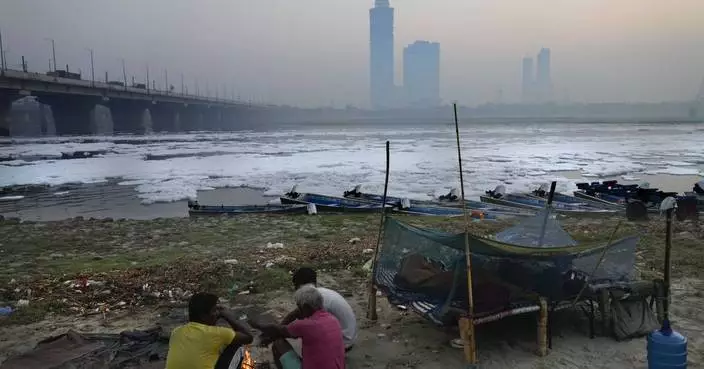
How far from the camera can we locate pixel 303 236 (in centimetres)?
1255

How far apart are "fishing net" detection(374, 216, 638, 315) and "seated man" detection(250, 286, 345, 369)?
151 cm

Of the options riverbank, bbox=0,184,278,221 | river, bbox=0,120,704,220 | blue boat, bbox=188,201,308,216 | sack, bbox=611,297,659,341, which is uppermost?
sack, bbox=611,297,659,341

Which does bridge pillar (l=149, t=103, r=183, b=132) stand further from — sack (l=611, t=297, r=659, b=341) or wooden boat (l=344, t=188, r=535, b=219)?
sack (l=611, t=297, r=659, b=341)

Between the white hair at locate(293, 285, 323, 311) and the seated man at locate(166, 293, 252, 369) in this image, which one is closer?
the seated man at locate(166, 293, 252, 369)

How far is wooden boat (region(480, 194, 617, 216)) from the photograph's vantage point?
16.0 meters

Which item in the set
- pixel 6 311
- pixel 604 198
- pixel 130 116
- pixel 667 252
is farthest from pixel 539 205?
pixel 130 116

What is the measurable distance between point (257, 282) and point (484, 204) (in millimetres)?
11845

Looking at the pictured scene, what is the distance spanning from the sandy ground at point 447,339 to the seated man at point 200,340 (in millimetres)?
1545

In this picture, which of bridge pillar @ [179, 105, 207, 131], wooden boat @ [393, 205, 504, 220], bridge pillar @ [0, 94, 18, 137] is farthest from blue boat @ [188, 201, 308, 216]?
bridge pillar @ [179, 105, 207, 131]

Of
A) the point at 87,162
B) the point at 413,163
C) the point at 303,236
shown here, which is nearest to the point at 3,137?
the point at 87,162

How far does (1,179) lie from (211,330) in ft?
99.2

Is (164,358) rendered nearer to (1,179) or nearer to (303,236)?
(303,236)

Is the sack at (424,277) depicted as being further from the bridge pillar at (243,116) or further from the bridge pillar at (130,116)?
A: the bridge pillar at (243,116)

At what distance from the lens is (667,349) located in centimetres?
459
